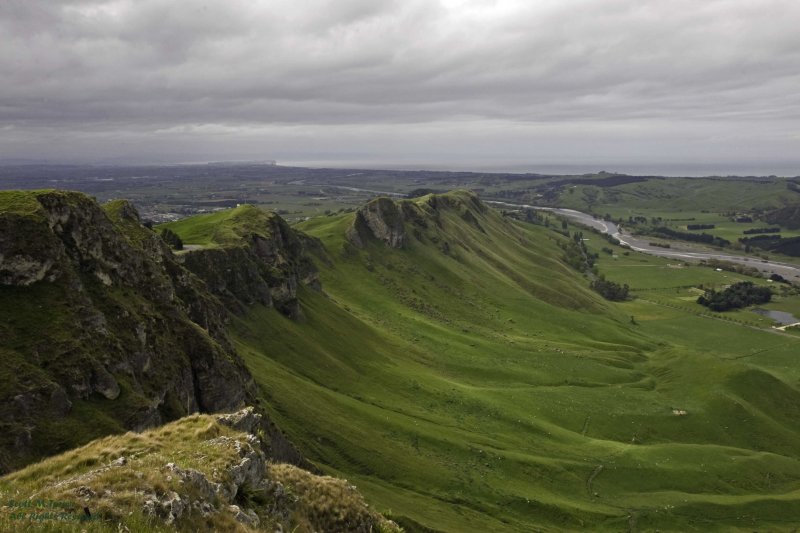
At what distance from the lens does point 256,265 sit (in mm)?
113000

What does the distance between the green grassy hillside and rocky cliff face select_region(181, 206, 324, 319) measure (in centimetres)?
434

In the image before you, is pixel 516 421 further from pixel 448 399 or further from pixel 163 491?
pixel 163 491

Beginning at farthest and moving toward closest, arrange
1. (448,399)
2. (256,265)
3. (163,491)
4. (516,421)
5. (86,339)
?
(256,265) → (448,399) → (516,421) → (86,339) → (163,491)

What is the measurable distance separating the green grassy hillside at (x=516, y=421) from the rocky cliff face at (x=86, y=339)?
65.7ft

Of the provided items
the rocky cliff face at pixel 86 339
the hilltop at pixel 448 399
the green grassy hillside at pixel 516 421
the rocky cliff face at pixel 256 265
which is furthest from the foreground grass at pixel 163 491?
the rocky cliff face at pixel 256 265

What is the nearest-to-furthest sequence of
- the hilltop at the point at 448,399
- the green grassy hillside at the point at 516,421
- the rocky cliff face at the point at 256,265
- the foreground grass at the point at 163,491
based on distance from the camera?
the foreground grass at the point at 163,491
the hilltop at the point at 448,399
the green grassy hillside at the point at 516,421
the rocky cliff face at the point at 256,265

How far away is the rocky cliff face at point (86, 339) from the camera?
37.8 meters

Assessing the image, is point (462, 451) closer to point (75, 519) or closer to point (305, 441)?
point (305, 441)

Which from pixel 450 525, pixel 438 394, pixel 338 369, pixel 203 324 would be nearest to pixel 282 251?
pixel 338 369

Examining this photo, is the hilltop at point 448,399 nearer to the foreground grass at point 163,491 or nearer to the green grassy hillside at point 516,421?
the green grassy hillside at point 516,421

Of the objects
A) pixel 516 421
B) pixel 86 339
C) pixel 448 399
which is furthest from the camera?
pixel 448 399

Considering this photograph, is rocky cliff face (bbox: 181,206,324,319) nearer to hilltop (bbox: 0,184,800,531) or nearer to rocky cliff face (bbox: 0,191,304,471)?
hilltop (bbox: 0,184,800,531)

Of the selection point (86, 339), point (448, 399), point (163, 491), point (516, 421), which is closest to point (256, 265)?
point (448, 399)

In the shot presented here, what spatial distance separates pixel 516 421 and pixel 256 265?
64.1 metres
